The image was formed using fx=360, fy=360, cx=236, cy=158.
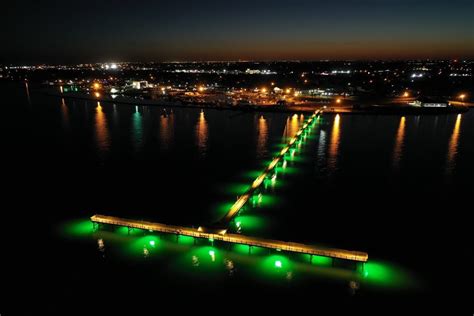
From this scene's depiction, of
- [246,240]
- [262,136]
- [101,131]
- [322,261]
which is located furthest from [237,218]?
[101,131]

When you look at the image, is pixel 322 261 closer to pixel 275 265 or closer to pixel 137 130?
pixel 275 265

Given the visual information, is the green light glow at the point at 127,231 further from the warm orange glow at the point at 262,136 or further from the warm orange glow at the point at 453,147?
the warm orange glow at the point at 453,147

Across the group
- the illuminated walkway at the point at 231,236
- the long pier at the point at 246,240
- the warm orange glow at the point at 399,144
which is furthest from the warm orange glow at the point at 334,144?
the long pier at the point at 246,240

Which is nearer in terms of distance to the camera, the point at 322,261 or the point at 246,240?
the point at 322,261

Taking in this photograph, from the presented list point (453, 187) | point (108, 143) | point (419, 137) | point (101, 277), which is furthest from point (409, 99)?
point (101, 277)

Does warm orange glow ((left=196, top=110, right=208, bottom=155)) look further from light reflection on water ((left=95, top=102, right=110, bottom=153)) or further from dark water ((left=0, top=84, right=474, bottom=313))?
light reflection on water ((left=95, top=102, right=110, bottom=153))
